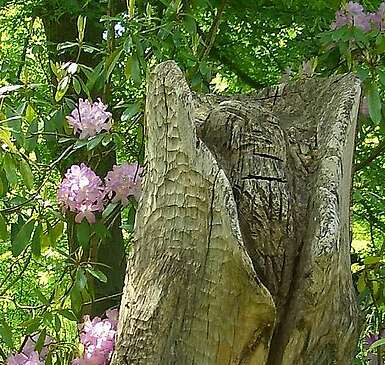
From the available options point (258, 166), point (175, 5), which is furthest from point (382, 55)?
point (258, 166)

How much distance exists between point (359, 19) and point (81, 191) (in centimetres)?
73

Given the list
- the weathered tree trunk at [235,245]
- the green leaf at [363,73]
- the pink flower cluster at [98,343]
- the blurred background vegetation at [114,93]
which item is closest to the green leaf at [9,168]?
the blurred background vegetation at [114,93]

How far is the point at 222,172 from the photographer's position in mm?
1046

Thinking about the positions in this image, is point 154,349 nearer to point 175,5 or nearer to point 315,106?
point 315,106

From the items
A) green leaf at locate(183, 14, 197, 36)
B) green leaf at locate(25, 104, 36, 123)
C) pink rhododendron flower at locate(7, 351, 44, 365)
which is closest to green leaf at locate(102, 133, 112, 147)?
green leaf at locate(25, 104, 36, 123)

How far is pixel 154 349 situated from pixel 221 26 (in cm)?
184

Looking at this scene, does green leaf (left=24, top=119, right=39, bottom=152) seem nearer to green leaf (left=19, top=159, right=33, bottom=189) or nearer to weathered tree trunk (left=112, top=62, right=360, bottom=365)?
green leaf (left=19, top=159, right=33, bottom=189)

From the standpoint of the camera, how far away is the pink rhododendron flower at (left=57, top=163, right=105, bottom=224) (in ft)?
5.41

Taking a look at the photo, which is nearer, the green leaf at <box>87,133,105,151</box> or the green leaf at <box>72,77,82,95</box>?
the green leaf at <box>87,133,105,151</box>

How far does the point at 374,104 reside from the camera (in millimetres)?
1770

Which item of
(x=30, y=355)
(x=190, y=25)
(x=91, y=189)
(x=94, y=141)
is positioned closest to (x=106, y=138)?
(x=94, y=141)

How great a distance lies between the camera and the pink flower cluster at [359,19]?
1868 mm

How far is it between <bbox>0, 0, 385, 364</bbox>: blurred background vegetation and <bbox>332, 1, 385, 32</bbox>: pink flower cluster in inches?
1.5

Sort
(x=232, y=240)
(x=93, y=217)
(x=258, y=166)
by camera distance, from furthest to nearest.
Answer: (x=93, y=217) → (x=258, y=166) → (x=232, y=240)
